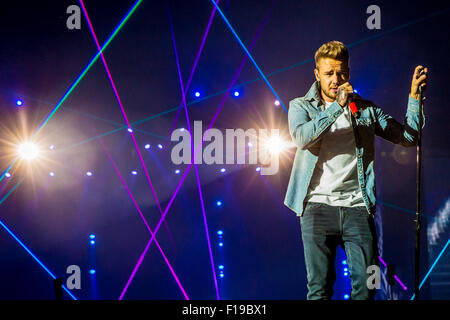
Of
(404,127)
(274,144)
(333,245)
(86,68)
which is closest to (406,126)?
(404,127)

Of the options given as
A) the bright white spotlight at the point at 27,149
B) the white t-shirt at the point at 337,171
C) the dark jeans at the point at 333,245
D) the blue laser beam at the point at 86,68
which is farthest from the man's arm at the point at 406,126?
the bright white spotlight at the point at 27,149

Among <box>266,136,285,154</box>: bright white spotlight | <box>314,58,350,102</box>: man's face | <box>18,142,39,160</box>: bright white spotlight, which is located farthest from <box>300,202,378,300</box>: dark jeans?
<box>18,142,39,160</box>: bright white spotlight

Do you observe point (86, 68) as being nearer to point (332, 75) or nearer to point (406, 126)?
point (332, 75)

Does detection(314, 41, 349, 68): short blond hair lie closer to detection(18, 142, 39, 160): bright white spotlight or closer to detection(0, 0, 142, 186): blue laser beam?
detection(0, 0, 142, 186): blue laser beam

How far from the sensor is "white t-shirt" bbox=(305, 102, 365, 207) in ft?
7.55

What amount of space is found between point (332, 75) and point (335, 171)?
1.86 ft

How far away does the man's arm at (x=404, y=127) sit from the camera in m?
2.50

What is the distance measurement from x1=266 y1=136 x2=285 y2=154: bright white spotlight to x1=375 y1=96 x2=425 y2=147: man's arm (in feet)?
4.82

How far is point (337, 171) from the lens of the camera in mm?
2340

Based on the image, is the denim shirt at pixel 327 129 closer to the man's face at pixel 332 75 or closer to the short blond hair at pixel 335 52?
the man's face at pixel 332 75

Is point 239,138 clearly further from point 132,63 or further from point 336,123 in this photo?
point 336,123

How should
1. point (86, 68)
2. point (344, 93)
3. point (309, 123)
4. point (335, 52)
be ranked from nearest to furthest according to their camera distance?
point (344, 93) → point (309, 123) → point (335, 52) → point (86, 68)

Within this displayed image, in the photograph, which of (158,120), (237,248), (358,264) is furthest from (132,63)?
(358,264)

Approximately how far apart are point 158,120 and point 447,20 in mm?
2965
